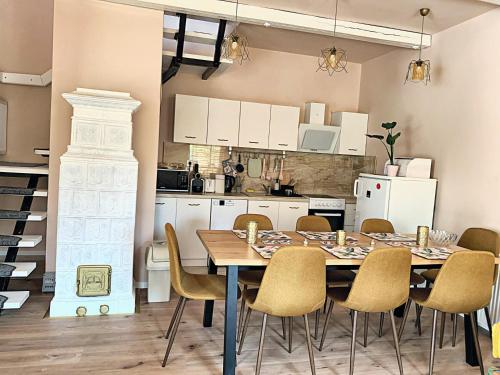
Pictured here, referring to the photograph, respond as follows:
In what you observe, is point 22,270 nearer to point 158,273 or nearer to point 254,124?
point 158,273

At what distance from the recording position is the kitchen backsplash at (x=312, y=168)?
223 inches

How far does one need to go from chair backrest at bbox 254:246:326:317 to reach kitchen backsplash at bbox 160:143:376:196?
3312 millimetres

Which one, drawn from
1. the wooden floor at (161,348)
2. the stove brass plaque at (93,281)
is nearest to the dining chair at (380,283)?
the wooden floor at (161,348)

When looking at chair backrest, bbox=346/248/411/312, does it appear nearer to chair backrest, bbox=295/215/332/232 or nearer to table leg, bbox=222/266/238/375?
table leg, bbox=222/266/238/375

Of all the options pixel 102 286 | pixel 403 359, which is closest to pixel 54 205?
pixel 102 286

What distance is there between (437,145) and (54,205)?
3.85 m

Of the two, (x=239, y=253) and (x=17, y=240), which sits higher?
(x=239, y=253)

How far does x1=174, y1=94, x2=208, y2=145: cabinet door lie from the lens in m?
5.14

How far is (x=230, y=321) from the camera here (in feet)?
8.34

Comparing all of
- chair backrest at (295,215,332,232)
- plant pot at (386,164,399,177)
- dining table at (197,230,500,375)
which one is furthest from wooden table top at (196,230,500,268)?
plant pot at (386,164,399,177)

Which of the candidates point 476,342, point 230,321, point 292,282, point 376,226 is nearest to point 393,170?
point 376,226

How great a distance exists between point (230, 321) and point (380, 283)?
95cm

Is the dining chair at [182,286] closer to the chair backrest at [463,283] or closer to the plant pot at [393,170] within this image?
the chair backrest at [463,283]

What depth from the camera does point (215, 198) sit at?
5.04 m
